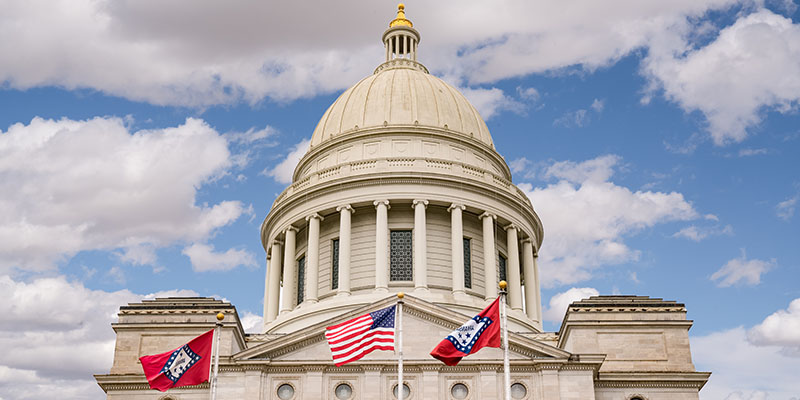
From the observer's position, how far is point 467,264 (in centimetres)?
4912

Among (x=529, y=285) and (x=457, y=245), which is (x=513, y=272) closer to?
(x=529, y=285)

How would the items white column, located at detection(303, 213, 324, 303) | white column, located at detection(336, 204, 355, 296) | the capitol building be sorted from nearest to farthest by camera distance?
1. the capitol building
2. white column, located at detection(336, 204, 355, 296)
3. white column, located at detection(303, 213, 324, 303)

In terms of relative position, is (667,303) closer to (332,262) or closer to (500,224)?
(500,224)

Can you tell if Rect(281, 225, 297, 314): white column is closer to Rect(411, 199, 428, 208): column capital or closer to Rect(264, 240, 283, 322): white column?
Rect(264, 240, 283, 322): white column

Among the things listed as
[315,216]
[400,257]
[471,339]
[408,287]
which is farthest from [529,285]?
[471,339]

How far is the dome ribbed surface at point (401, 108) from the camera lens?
5372cm

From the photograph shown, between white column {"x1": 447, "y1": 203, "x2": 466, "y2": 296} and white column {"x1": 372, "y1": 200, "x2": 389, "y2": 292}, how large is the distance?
11.3 ft

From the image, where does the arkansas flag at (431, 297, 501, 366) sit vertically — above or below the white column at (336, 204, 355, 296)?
below

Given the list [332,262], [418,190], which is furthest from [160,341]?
[418,190]

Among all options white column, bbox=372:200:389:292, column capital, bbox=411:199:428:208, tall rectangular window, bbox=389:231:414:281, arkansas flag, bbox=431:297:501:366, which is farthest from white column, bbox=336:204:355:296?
arkansas flag, bbox=431:297:501:366

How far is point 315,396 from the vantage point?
116 feet

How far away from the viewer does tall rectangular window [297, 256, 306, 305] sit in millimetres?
50600

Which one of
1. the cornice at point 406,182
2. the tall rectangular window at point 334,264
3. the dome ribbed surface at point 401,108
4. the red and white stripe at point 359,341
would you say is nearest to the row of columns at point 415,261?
the tall rectangular window at point 334,264

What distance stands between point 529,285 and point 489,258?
517 centimetres
